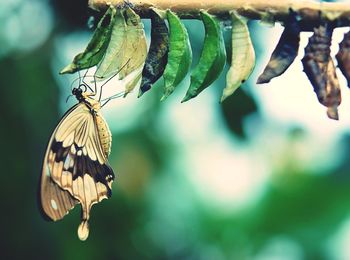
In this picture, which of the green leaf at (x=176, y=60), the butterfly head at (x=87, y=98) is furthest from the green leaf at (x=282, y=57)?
the butterfly head at (x=87, y=98)

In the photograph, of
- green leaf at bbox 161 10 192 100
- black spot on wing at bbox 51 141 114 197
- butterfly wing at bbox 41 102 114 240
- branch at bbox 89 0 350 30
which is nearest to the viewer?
branch at bbox 89 0 350 30

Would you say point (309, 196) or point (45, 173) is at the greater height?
point (45, 173)

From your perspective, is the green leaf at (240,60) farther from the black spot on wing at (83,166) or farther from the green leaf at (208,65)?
the black spot on wing at (83,166)

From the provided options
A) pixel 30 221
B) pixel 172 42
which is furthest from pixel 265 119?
pixel 172 42

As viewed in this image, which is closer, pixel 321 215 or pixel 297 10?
pixel 297 10

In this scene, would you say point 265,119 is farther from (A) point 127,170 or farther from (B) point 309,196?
(B) point 309,196

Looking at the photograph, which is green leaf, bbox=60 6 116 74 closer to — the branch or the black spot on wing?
the branch

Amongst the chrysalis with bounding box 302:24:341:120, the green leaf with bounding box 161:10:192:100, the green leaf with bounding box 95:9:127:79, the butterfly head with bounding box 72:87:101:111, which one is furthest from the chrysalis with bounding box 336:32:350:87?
the butterfly head with bounding box 72:87:101:111

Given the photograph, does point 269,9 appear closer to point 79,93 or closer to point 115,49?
point 115,49
